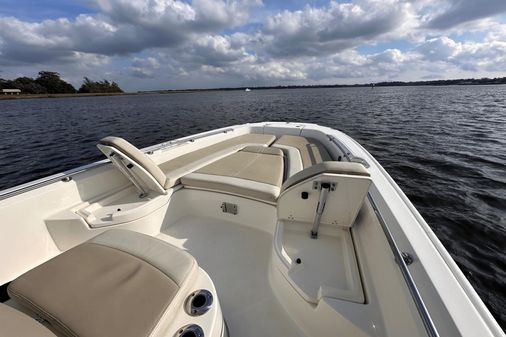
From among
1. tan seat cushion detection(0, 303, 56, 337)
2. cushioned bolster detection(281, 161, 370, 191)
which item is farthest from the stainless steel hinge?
tan seat cushion detection(0, 303, 56, 337)

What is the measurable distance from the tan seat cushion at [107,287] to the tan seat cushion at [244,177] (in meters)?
1.11

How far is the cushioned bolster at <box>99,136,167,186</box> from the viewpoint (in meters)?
2.10

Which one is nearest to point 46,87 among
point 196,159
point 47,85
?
point 47,85

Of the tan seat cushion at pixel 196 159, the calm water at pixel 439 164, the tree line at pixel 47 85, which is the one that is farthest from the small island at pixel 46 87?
the tan seat cushion at pixel 196 159

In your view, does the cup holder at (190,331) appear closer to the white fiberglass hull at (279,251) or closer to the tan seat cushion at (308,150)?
the white fiberglass hull at (279,251)

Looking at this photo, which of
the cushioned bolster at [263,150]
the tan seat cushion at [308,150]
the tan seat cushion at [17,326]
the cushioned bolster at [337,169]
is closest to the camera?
the tan seat cushion at [17,326]

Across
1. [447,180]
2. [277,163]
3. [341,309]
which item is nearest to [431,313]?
[341,309]

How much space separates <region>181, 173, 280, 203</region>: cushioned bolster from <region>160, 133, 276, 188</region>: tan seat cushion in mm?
155

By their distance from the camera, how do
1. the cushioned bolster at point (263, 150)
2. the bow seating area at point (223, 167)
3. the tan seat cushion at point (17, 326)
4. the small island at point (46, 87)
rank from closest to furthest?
the tan seat cushion at point (17, 326) < the bow seating area at point (223, 167) < the cushioned bolster at point (263, 150) < the small island at point (46, 87)

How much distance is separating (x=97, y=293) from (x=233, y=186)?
147cm

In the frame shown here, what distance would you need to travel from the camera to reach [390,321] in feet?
3.89

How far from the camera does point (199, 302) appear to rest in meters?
1.12

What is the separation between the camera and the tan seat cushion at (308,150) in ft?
10.2

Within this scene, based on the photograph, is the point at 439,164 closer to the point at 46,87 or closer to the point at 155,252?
the point at 155,252
